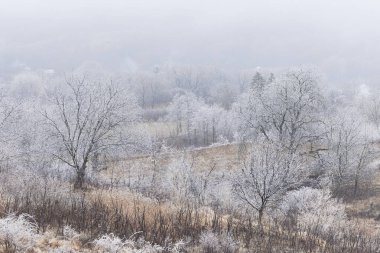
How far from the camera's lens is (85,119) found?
2848 cm

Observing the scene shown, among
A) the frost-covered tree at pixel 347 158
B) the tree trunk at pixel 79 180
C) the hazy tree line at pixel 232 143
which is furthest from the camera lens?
the frost-covered tree at pixel 347 158

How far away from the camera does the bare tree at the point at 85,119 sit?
2819cm

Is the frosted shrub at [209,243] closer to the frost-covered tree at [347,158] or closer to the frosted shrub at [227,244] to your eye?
the frosted shrub at [227,244]

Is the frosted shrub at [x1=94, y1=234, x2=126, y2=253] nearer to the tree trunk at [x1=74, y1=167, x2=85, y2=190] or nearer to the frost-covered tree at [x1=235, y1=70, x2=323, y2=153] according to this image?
the tree trunk at [x1=74, y1=167, x2=85, y2=190]

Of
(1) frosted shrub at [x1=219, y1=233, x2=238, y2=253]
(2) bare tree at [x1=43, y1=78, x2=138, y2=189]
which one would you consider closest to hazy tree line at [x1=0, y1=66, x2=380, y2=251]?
(2) bare tree at [x1=43, y1=78, x2=138, y2=189]

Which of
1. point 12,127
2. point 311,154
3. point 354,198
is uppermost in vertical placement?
point 12,127

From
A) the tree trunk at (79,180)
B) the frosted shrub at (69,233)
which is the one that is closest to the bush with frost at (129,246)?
the frosted shrub at (69,233)

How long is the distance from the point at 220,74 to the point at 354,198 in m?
158

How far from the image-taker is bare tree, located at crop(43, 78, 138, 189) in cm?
2819

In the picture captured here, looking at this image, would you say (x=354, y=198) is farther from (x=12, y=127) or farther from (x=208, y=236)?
(x=208, y=236)

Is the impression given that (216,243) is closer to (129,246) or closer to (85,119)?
(129,246)

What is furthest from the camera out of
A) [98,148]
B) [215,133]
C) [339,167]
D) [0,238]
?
[215,133]

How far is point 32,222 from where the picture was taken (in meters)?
10.7

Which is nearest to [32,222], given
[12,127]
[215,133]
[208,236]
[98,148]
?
[208,236]
